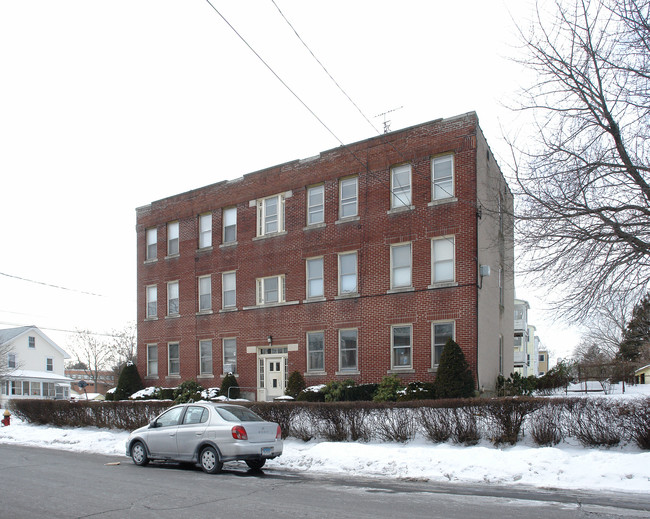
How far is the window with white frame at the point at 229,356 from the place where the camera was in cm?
2830

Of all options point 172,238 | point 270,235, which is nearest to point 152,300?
point 172,238

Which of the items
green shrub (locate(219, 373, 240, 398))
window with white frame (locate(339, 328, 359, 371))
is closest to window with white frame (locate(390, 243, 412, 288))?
window with white frame (locate(339, 328, 359, 371))

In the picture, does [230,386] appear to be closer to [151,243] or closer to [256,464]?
[151,243]

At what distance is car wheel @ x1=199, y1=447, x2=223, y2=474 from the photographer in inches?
489

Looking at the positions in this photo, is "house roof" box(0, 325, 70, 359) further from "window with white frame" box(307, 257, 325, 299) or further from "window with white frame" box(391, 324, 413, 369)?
"window with white frame" box(391, 324, 413, 369)

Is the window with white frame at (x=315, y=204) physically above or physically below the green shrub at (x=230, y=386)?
above

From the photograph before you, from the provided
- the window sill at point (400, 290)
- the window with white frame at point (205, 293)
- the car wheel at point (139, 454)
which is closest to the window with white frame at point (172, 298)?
the window with white frame at point (205, 293)

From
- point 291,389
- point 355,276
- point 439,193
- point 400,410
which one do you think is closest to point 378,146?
point 439,193

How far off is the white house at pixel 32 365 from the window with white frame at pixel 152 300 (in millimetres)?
29395

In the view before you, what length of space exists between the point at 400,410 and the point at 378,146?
1298 cm

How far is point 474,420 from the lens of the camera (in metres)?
13.5

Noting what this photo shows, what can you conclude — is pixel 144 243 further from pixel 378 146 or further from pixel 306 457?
pixel 306 457

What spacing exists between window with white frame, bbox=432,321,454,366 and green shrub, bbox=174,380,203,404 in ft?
35.4

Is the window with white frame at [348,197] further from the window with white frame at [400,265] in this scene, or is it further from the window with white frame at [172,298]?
the window with white frame at [172,298]
